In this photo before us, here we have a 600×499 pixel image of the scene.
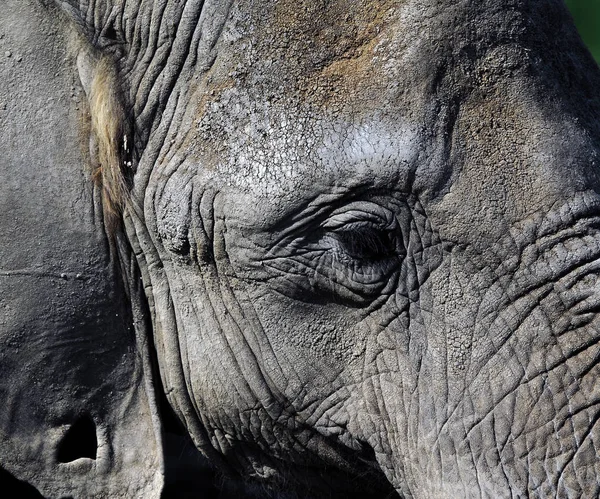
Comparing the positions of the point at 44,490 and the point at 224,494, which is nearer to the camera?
the point at 44,490

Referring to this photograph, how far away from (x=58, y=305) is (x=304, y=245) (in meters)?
0.61

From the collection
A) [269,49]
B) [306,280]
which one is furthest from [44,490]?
[269,49]

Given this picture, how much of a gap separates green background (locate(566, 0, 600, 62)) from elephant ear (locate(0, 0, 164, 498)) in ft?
10.5

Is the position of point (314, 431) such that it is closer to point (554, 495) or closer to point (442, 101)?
point (554, 495)

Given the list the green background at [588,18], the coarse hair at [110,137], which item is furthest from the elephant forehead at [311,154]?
the green background at [588,18]

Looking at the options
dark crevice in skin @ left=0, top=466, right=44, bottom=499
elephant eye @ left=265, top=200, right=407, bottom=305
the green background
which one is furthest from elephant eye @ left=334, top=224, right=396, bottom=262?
the green background

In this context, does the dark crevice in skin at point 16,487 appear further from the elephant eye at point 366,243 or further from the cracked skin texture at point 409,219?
the elephant eye at point 366,243

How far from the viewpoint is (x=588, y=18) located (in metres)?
5.47

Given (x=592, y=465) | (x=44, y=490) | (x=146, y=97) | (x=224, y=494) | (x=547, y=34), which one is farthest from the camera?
(x=224, y=494)

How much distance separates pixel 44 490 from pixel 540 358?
121 centimetres

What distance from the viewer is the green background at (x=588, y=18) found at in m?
5.43

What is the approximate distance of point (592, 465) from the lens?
229 centimetres

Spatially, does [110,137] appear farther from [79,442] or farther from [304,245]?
[79,442]

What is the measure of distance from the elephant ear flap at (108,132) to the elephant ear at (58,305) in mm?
26
